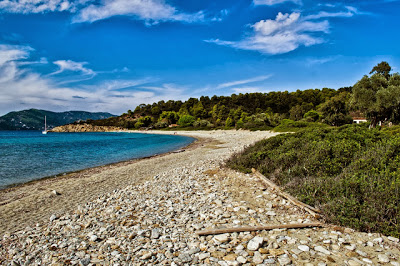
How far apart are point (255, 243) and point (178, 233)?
1.85m

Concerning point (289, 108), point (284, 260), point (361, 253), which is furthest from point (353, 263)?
point (289, 108)

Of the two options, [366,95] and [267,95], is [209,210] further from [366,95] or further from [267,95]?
[267,95]

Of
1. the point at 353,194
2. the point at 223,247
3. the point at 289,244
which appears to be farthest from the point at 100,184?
the point at 353,194

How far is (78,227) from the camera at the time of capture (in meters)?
6.26

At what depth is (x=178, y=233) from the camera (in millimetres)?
5363

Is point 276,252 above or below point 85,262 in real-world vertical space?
above

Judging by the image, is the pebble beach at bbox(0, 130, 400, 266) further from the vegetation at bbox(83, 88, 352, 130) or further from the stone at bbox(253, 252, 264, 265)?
the vegetation at bbox(83, 88, 352, 130)

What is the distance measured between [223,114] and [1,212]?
3425 inches

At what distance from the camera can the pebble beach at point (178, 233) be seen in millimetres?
4312

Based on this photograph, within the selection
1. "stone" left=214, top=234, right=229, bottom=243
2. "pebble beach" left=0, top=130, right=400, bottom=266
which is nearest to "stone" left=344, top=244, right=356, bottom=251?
"pebble beach" left=0, top=130, right=400, bottom=266

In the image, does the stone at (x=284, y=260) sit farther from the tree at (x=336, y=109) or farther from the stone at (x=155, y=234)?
the tree at (x=336, y=109)

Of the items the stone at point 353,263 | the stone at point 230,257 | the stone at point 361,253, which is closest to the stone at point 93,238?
the stone at point 230,257

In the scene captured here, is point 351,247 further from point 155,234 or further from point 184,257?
point 155,234

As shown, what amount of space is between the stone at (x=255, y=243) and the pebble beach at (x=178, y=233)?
0.02 m
